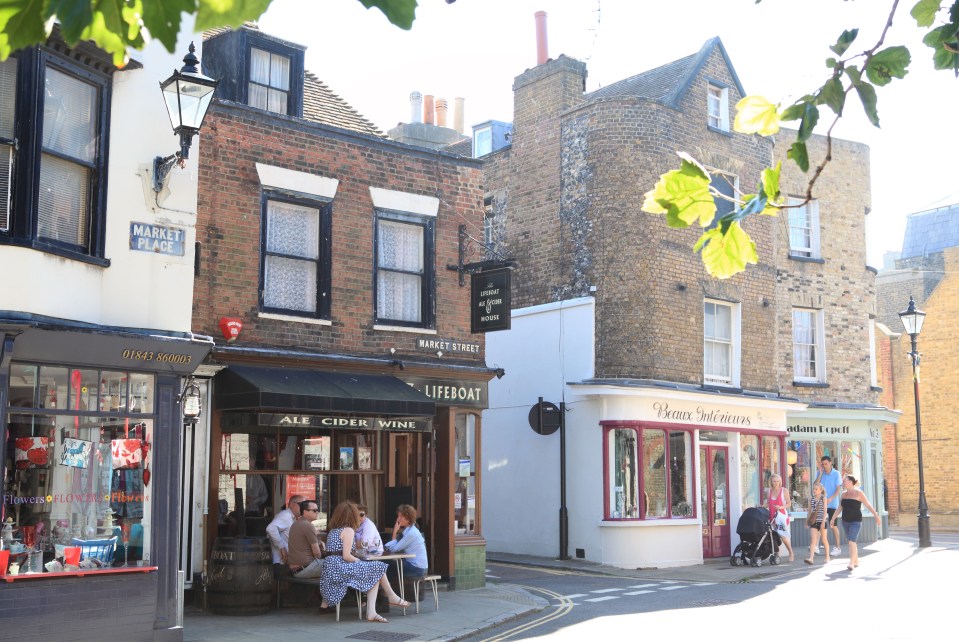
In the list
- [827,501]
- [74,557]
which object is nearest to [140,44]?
[74,557]

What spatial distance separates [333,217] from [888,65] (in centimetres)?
1238

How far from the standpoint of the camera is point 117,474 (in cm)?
1113

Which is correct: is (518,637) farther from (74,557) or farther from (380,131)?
(380,131)

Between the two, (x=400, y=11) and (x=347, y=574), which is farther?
(x=347, y=574)

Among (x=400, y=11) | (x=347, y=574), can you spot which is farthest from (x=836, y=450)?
(x=400, y=11)

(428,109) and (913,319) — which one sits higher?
(428,109)

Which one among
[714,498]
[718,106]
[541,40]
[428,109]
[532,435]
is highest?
[428,109]

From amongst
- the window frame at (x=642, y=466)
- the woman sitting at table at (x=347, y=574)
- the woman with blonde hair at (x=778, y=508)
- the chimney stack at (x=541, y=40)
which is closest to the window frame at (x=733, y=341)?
the window frame at (x=642, y=466)

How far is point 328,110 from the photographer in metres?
16.4

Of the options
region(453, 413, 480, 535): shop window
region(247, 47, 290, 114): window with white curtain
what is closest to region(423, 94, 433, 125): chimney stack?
region(247, 47, 290, 114): window with white curtain

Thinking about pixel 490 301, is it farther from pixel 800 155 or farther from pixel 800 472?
pixel 800 155

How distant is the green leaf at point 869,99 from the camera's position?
3146 millimetres

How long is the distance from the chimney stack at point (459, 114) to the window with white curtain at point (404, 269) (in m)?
19.6

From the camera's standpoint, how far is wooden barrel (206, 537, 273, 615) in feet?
42.4
